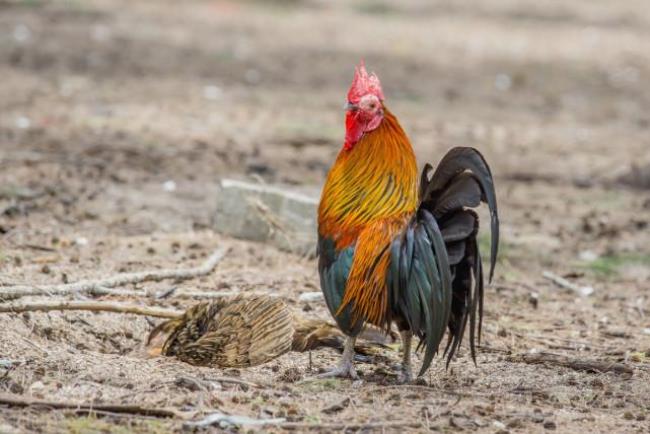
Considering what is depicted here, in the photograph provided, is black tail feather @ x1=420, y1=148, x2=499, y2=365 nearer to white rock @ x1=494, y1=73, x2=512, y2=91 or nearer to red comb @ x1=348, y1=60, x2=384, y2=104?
red comb @ x1=348, y1=60, x2=384, y2=104

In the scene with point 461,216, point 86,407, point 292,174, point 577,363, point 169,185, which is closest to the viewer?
point 86,407

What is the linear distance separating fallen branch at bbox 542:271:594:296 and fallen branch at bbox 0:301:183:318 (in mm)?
2713

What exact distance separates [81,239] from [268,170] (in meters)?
2.34

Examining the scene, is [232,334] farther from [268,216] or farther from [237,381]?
[268,216]

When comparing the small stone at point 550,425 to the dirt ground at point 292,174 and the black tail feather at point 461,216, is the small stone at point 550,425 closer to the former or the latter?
the dirt ground at point 292,174

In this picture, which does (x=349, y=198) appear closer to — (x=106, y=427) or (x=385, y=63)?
(x=106, y=427)

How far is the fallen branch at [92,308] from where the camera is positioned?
5.09 metres

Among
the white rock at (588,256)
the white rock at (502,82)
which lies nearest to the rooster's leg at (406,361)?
the white rock at (588,256)

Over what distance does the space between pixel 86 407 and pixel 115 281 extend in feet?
5.75

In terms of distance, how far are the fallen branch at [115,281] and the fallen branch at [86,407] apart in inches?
44.5

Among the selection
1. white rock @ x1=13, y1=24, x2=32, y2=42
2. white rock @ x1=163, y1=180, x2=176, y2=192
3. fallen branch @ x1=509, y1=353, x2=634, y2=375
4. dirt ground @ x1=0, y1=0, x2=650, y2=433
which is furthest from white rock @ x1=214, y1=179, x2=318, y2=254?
white rock @ x1=13, y1=24, x2=32, y2=42

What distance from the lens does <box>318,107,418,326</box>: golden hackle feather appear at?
4750mm

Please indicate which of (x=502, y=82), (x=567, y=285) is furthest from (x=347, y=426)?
(x=502, y=82)

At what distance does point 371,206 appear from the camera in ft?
16.0
